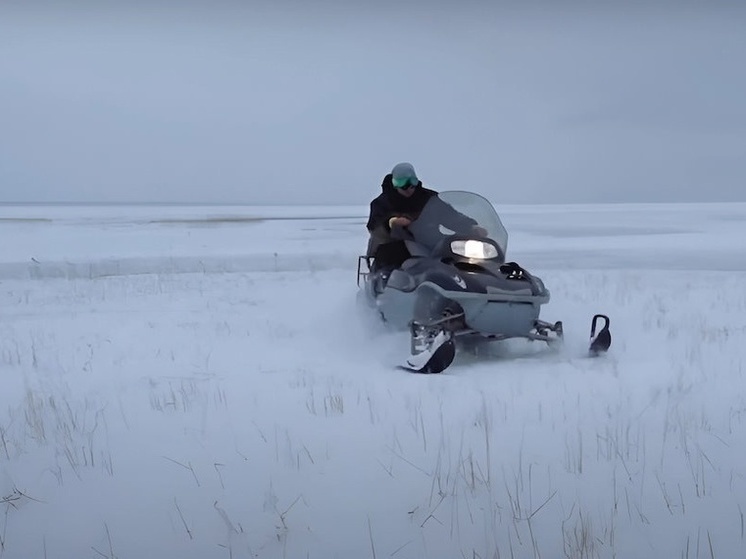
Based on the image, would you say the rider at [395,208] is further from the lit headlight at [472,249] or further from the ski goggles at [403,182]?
the lit headlight at [472,249]

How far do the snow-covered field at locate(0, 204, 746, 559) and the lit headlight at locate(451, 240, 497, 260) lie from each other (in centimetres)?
93

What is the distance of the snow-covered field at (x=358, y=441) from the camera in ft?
11.1

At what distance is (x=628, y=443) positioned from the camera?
4410 mm

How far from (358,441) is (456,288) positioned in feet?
7.68

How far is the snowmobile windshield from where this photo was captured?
7.47 metres

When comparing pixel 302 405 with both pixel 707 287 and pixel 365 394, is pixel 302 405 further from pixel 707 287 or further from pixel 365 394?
pixel 707 287

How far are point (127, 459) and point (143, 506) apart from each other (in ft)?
2.34

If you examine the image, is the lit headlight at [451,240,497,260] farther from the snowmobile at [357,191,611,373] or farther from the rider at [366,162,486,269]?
the rider at [366,162,486,269]

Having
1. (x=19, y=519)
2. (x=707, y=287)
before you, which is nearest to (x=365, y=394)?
(x=19, y=519)

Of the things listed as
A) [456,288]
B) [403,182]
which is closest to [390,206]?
[403,182]

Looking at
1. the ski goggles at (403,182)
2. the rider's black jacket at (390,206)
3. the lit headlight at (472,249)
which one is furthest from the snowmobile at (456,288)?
the ski goggles at (403,182)

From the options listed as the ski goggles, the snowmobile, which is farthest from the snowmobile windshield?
the ski goggles

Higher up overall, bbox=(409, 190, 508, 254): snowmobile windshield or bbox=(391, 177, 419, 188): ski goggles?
bbox=(391, 177, 419, 188): ski goggles

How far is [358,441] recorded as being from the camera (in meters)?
4.57
